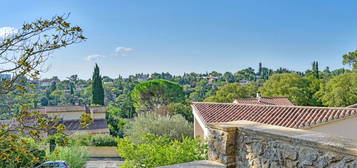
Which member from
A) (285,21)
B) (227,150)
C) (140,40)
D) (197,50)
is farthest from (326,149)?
(197,50)

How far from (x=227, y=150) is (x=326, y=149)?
49.7 inches

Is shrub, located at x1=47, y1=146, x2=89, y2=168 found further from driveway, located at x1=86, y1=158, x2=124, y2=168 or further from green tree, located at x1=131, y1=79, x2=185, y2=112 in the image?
green tree, located at x1=131, y1=79, x2=185, y2=112

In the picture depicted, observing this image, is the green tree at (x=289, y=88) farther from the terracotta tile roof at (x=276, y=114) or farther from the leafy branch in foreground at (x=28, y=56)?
the leafy branch in foreground at (x=28, y=56)

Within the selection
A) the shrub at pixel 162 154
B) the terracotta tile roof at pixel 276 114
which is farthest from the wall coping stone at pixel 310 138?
the terracotta tile roof at pixel 276 114

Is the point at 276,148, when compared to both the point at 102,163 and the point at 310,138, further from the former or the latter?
the point at 102,163

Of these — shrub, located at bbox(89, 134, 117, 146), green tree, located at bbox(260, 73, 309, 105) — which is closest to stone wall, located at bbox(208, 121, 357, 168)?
shrub, located at bbox(89, 134, 117, 146)

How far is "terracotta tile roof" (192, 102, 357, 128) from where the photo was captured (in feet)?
26.6

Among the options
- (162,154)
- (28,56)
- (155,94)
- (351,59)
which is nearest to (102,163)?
(162,154)

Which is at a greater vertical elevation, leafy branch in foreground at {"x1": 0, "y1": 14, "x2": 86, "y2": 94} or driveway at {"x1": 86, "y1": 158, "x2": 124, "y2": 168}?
leafy branch in foreground at {"x1": 0, "y1": 14, "x2": 86, "y2": 94}

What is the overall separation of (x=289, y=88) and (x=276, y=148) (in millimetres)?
26560

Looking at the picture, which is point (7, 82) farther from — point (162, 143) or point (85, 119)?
point (162, 143)

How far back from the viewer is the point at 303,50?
31.8 m

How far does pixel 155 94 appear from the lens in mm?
30172

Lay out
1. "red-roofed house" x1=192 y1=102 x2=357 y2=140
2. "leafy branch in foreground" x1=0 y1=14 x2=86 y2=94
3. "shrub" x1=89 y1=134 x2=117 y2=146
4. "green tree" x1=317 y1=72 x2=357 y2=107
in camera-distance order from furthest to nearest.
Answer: "green tree" x1=317 y1=72 x2=357 y2=107, "shrub" x1=89 y1=134 x2=117 y2=146, "red-roofed house" x1=192 y1=102 x2=357 y2=140, "leafy branch in foreground" x1=0 y1=14 x2=86 y2=94
